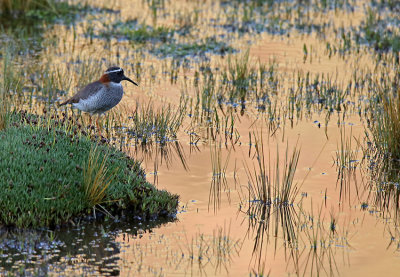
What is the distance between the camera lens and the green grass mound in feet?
26.9

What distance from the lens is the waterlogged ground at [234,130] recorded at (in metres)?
7.69

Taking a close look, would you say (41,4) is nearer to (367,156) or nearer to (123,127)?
(123,127)

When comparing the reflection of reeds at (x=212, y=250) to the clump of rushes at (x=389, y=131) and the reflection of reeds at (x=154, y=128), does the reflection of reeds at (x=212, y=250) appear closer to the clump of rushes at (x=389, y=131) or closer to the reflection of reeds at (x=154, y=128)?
the clump of rushes at (x=389, y=131)

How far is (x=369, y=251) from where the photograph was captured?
7.91 m

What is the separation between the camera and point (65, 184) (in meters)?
8.54

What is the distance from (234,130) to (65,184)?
14.9 ft

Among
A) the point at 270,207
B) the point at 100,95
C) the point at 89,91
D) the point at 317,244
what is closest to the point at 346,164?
the point at 270,207

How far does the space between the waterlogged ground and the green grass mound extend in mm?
223

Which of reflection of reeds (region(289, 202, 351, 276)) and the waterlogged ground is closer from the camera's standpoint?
reflection of reeds (region(289, 202, 351, 276))

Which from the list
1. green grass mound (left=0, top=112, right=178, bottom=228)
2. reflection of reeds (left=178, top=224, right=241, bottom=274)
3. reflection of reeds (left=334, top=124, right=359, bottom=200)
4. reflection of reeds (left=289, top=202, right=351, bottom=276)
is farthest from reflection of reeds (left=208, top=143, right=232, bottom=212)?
reflection of reeds (left=334, top=124, right=359, bottom=200)

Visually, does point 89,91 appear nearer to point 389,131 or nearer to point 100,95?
point 100,95

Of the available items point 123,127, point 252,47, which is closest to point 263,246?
point 123,127

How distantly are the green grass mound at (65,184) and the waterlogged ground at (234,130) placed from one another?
0.73ft

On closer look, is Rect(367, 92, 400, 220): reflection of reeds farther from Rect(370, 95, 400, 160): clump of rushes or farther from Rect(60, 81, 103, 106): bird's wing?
Rect(60, 81, 103, 106): bird's wing
